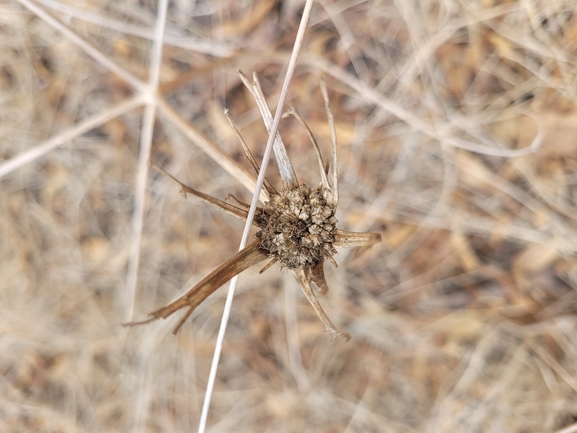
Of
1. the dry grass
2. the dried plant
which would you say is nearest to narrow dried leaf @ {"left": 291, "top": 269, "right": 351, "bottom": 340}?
the dried plant

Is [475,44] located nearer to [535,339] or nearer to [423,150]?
[423,150]

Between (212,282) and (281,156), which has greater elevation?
(281,156)

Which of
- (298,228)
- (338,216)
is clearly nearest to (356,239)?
(298,228)

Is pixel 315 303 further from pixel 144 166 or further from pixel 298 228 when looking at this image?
pixel 144 166

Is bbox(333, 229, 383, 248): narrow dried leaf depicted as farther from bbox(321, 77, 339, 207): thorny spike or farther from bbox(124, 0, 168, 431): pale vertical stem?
bbox(124, 0, 168, 431): pale vertical stem

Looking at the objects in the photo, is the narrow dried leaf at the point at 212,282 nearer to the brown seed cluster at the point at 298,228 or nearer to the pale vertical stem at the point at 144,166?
the brown seed cluster at the point at 298,228

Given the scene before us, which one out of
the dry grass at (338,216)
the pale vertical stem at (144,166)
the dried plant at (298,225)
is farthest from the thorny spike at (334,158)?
the dry grass at (338,216)
